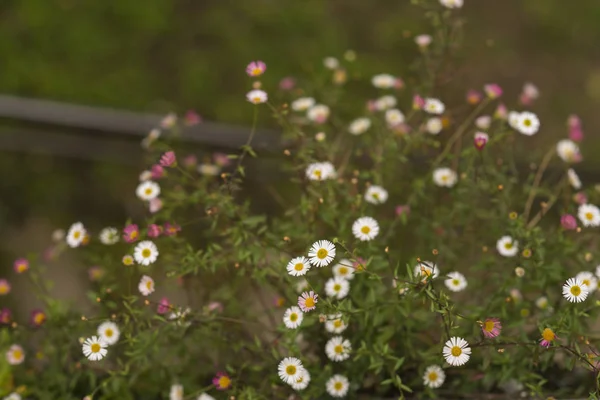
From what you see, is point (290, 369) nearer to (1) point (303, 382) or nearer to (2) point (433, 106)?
(1) point (303, 382)

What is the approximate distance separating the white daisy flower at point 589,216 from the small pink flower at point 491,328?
10.6 inches

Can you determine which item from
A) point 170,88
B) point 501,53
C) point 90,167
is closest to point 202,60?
point 170,88

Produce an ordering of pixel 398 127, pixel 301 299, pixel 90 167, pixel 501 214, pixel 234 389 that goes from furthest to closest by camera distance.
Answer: pixel 90 167 < pixel 398 127 < pixel 501 214 < pixel 234 389 < pixel 301 299

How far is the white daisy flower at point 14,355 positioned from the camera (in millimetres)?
1153

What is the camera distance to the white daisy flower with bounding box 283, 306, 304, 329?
0.95 meters

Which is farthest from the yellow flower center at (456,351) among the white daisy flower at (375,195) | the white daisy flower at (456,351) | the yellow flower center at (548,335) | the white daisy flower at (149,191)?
the white daisy flower at (149,191)

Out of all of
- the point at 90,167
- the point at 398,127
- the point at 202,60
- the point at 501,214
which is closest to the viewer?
the point at 501,214

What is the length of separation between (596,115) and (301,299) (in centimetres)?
140

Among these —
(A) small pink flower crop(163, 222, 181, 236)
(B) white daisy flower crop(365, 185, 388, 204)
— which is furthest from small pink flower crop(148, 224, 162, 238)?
(B) white daisy flower crop(365, 185, 388, 204)

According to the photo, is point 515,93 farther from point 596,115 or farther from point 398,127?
point 398,127

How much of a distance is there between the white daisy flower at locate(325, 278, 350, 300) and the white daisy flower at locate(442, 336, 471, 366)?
0.63ft

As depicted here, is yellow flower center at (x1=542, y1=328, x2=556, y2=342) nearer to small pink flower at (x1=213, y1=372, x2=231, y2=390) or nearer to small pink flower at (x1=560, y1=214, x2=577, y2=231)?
small pink flower at (x1=560, y1=214, x2=577, y2=231)

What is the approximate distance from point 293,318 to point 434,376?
0.24m

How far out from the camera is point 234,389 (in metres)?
1.01
